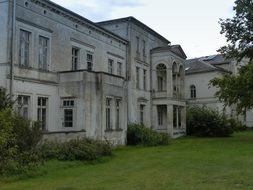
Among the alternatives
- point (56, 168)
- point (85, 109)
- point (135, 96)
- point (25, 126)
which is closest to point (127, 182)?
point (56, 168)

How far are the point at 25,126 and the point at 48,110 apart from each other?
798 cm

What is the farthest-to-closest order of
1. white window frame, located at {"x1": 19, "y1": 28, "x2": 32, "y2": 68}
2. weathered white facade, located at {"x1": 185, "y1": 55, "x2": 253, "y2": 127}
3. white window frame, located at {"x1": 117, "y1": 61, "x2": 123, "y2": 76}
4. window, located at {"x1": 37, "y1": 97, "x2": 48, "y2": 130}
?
weathered white facade, located at {"x1": 185, "y1": 55, "x2": 253, "y2": 127}, white window frame, located at {"x1": 117, "y1": 61, "x2": 123, "y2": 76}, window, located at {"x1": 37, "y1": 97, "x2": 48, "y2": 130}, white window frame, located at {"x1": 19, "y1": 28, "x2": 32, "y2": 68}

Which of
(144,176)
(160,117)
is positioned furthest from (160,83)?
(144,176)

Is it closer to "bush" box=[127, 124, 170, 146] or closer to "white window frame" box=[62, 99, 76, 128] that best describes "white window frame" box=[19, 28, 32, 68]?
"white window frame" box=[62, 99, 76, 128]

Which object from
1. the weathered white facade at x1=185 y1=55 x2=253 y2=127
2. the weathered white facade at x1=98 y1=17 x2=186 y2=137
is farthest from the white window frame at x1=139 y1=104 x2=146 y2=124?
the weathered white facade at x1=185 y1=55 x2=253 y2=127

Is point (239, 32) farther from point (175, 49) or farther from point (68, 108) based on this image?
point (68, 108)

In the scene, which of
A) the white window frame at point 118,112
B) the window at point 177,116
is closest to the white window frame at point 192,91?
the window at point 177,116

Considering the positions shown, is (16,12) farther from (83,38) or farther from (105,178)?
(105,178)

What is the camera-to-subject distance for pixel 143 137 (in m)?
30.9

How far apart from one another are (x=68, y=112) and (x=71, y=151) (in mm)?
7573

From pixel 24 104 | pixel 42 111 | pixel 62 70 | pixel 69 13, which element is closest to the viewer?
pixel 24 104

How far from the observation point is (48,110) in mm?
26344

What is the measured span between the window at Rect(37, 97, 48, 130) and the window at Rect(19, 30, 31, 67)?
2.47m

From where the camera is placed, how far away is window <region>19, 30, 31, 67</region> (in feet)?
79.6
